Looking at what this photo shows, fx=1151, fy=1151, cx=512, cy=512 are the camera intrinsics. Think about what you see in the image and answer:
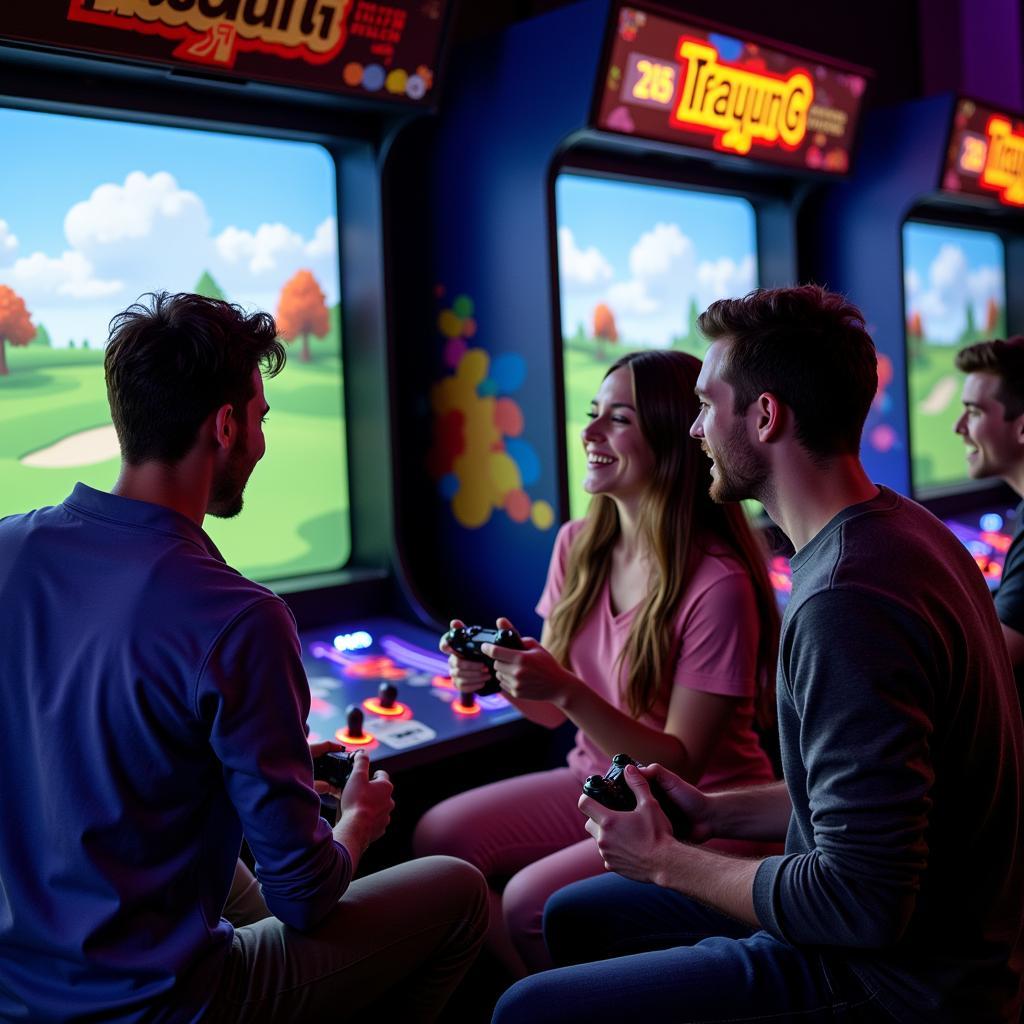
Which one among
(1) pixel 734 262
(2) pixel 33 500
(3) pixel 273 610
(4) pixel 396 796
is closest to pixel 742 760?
(4) pixel 396 796

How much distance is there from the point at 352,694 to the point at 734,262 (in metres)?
1.96

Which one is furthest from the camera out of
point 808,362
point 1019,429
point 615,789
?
point 1019,429

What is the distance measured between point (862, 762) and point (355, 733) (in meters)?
1.05

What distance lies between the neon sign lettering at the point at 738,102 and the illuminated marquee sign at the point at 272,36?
689mm

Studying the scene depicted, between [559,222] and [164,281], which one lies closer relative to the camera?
[164,281]

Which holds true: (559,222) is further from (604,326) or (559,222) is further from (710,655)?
(710,655)

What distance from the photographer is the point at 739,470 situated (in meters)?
1.54

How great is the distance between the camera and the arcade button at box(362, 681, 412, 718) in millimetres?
2205

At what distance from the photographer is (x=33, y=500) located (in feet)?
7.39

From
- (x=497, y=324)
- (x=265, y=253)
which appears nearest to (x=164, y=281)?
(x=265, y=253)

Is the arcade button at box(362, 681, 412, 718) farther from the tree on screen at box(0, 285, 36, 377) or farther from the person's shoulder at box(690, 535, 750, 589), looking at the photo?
the tree on screen at box(0, 285, 36, 377)

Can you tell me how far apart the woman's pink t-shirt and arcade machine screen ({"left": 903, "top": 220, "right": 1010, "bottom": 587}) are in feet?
7.36

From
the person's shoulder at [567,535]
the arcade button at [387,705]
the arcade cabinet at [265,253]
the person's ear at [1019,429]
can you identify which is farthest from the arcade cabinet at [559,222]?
the person's ear at [1019,429]

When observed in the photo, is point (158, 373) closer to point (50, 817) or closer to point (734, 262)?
point (50, 817)
